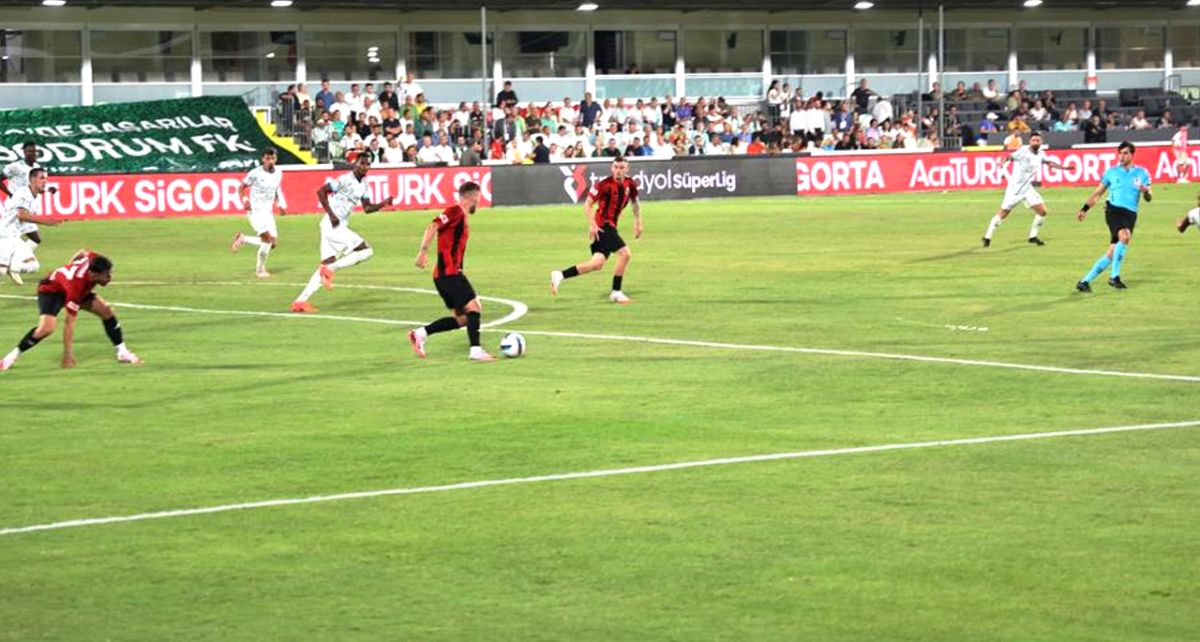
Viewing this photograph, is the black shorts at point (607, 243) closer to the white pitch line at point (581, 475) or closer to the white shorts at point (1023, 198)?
the white pitch line at point (581, 475)

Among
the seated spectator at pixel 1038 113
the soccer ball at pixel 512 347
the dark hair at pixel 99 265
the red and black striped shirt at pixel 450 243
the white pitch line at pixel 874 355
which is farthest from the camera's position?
the seated spectator at pixel 1038 113

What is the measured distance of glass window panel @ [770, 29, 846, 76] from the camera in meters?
71.3

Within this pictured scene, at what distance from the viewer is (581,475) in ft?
46.0

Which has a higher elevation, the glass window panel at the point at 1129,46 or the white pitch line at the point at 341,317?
the glass window panel at the point at 1129,46

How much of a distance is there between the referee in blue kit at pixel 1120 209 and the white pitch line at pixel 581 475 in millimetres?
12221

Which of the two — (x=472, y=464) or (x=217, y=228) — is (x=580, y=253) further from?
(x=472, y=464)

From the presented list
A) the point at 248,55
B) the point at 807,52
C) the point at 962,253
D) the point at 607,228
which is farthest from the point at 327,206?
the point at 807,52

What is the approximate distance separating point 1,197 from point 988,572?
34349mm

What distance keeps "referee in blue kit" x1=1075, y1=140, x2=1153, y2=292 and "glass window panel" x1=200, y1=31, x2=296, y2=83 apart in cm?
3923

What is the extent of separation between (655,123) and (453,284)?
40044 millimetres

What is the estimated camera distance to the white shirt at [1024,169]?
1496 inches

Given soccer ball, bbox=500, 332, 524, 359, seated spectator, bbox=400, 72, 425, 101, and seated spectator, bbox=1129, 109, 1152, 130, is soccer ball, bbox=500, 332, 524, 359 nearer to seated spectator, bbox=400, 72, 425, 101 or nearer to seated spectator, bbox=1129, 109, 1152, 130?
seated spectator, bbox=400, 72, 425, 101

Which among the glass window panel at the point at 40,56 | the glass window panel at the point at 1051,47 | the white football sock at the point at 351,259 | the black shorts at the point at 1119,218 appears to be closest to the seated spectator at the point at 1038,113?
the glass window panel at the point at 1051,47

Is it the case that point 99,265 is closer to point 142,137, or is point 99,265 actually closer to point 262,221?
point 262,221
